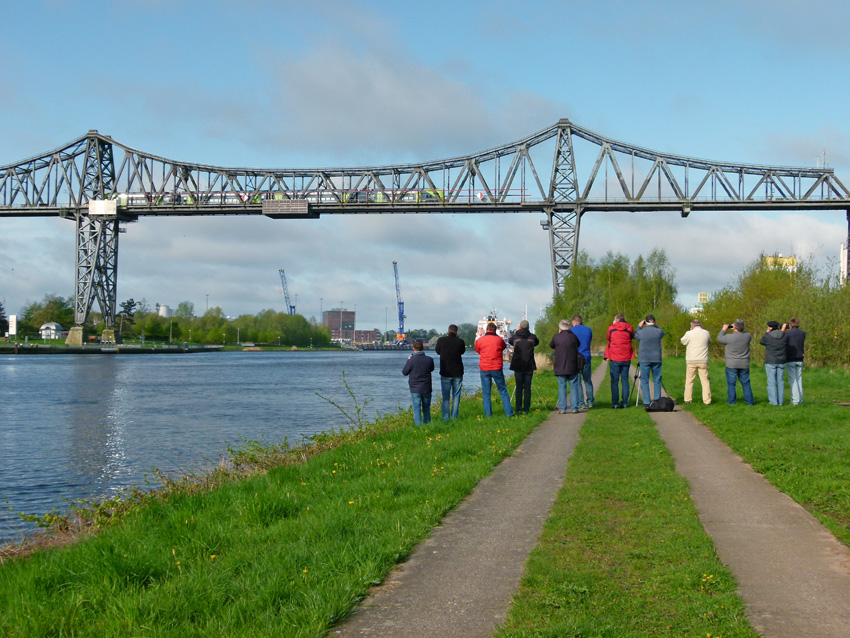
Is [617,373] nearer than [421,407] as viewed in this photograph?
No

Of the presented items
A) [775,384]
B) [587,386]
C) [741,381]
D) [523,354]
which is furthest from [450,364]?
[775,384]

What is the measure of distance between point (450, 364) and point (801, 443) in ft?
21.9

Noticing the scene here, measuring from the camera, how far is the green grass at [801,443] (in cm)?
801

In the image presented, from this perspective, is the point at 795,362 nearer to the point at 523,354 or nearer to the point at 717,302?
the point at 523,354

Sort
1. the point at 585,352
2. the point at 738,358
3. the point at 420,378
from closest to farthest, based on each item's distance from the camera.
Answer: the point at 420,378 < the point at 738,358 < the point at 585,352

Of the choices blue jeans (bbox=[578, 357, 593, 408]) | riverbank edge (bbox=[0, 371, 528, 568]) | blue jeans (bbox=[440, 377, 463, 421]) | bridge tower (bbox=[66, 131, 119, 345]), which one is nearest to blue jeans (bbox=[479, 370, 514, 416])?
blue jeans (bbox=[440, 377, 463, 421])

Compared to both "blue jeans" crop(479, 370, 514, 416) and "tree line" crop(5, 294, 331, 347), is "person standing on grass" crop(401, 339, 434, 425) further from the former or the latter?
"tree line" crop(5, 294, 331, 347)

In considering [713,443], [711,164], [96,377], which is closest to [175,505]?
[713,443]

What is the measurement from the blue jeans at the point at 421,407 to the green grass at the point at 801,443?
5.40 meters

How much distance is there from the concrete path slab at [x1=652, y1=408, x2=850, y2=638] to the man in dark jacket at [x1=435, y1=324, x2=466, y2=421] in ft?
19.7

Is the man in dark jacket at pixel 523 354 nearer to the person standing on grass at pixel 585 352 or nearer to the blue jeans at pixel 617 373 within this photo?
the person standing on grass at pixel 585 352

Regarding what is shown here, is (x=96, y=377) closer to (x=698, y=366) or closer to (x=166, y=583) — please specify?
(x=698, y=366)

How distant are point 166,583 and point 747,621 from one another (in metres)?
4.06

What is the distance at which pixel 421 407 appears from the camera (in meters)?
16.0
